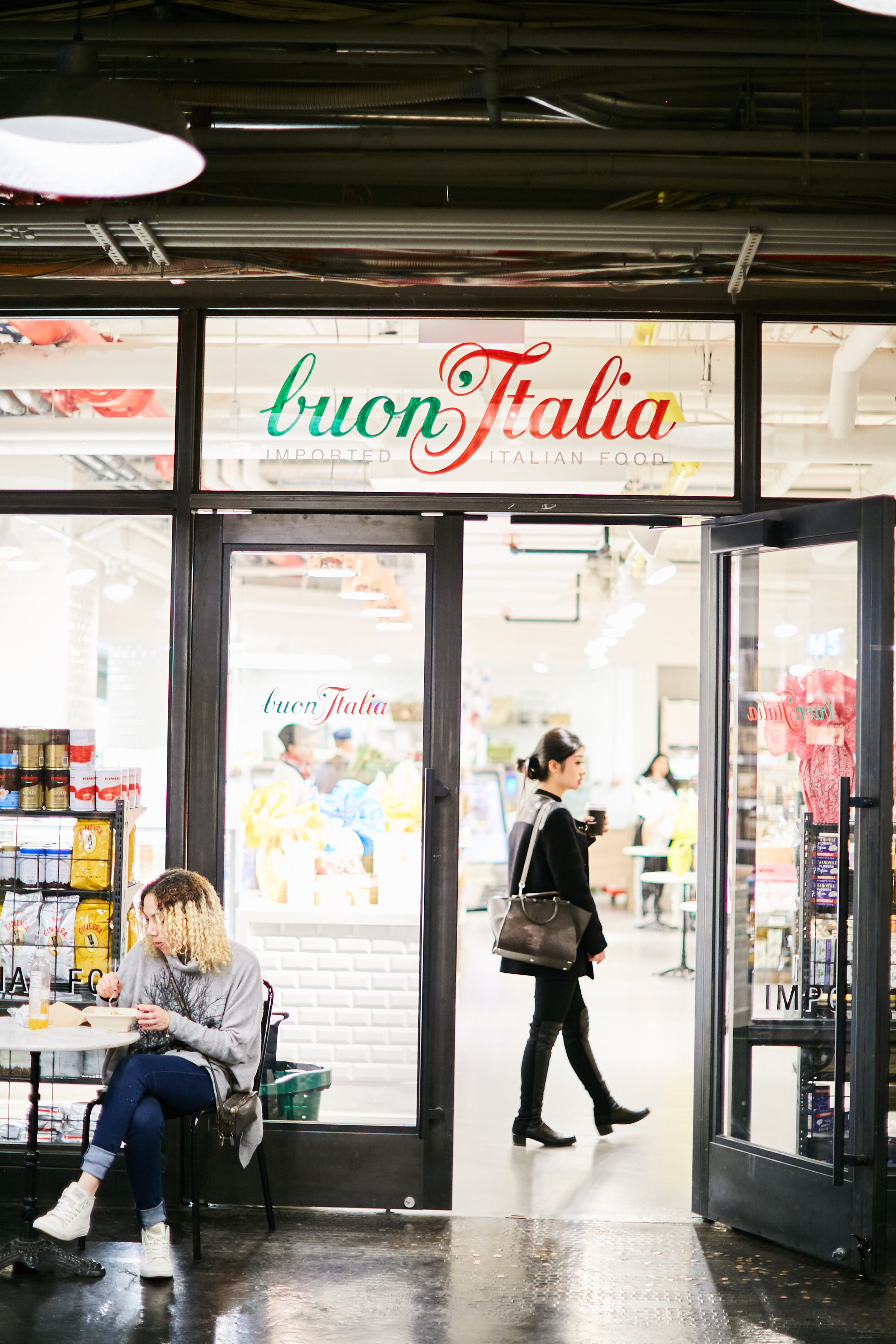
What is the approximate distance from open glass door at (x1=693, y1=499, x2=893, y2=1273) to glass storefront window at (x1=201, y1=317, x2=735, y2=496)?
0.41m

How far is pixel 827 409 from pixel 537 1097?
119 inches

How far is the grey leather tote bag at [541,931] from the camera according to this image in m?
5.25

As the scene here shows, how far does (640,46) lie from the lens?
3635mm

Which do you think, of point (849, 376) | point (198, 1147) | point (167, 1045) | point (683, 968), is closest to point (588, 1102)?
point (198, 1147)

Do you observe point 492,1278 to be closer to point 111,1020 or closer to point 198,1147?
point 198,1147

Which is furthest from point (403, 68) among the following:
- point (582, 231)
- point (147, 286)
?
point (147, 286)

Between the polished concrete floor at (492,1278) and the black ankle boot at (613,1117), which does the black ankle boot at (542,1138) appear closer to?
the polished concrete floor at (492,1278)

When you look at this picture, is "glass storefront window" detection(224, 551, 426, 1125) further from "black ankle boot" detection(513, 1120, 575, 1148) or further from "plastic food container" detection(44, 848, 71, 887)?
"black ankle boot" detection(513, 1120, 575, 1148)

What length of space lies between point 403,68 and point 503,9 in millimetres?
466

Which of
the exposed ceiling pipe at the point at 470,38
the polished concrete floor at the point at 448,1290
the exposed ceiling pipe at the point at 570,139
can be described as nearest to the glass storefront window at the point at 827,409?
the exposed ceiling pipe at the point at 570,139

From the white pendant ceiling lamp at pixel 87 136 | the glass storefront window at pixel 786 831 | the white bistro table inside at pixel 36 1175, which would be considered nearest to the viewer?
the white pendant ceiling lamp at pixel 87 136

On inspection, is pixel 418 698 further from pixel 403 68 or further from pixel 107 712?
pixel 403 68

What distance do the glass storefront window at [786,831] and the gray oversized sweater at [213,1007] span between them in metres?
1.64

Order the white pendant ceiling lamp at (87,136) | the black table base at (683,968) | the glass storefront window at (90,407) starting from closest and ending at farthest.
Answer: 1. the white pendant ceiling lamp at (87,136)
2. the glass storefront window at (90,407)
3. the black table base at (683,968)
